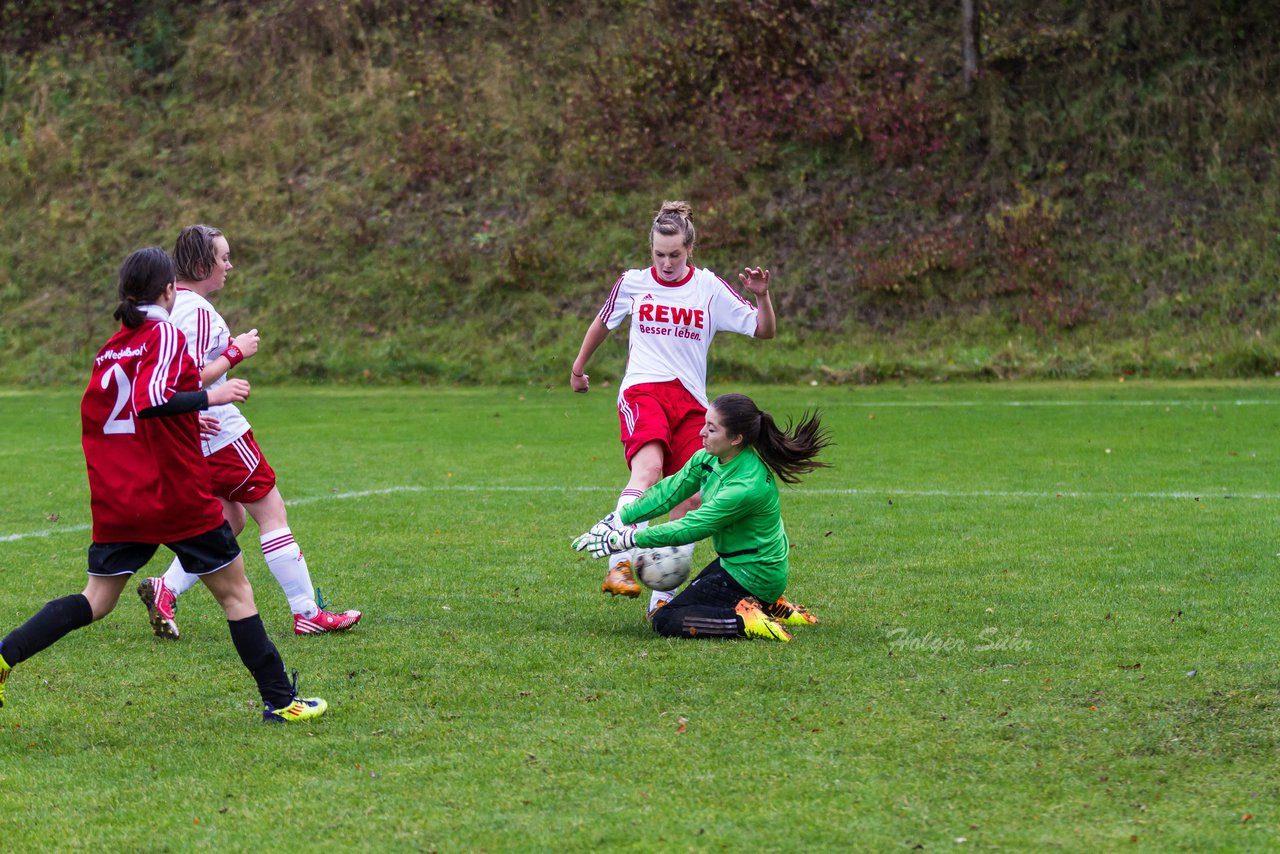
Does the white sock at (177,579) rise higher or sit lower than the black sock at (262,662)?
lower

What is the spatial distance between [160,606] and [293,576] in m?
0.60

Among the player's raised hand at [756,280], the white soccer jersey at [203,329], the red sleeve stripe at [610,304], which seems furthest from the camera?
the red sleeve stripe at [610,304]

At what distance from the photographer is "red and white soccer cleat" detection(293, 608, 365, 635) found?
260 inches

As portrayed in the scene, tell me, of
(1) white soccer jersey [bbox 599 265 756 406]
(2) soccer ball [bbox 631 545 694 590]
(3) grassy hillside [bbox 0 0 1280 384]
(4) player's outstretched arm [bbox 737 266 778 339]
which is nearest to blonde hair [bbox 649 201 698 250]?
(1) white soccer jersey [bbox 599 265 756 406]

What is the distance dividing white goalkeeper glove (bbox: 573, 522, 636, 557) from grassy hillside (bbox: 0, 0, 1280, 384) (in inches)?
625

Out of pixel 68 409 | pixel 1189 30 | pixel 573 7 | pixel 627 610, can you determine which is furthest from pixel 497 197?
pixel 627 610

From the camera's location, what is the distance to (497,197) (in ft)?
88.3

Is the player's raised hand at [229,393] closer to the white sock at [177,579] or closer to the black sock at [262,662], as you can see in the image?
the black sock at [262,662]

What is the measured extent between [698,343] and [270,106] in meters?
24.3

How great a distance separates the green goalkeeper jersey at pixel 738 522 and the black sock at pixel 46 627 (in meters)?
2.22

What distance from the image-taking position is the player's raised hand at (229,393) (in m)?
4.94

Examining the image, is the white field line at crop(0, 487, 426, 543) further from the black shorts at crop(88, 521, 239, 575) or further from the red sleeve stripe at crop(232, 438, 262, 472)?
the black shorts at crop(88, 521, 239, 575)

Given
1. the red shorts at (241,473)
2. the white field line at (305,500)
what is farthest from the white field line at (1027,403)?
the red shorts at (241,473)

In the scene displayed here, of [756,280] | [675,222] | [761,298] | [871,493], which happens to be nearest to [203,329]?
[675,222]
